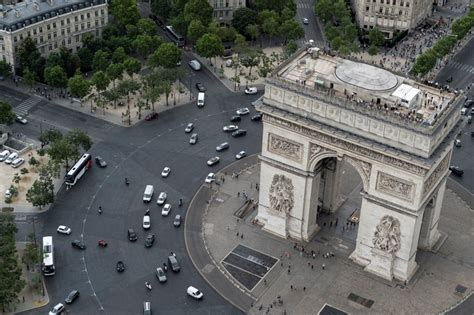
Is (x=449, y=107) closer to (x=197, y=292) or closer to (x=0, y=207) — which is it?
(x=197, y=292)

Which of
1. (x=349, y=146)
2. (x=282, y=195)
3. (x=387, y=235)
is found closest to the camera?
(x=349, y=146)

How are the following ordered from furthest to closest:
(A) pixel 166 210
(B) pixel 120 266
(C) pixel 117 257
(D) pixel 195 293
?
1. (A) pixel 166 210
2. (C) pixel 117 257
3. (B) pixel 120 266
4. (D) pixel 195 293

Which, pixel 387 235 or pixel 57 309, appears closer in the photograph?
pixel 57 309

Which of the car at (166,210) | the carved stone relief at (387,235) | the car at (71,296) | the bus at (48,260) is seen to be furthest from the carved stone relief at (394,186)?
the bus at (48,260)

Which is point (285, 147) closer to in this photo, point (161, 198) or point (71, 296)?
point (161, 198)

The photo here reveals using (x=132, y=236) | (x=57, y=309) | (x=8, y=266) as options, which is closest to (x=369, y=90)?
(x=132, y=236)

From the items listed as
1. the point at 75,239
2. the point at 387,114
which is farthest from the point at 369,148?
the point at 75,239

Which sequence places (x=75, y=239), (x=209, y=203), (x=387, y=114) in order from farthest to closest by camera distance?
(x=209, y=203)
(x=75, y=239)
(x=387, y=114)
